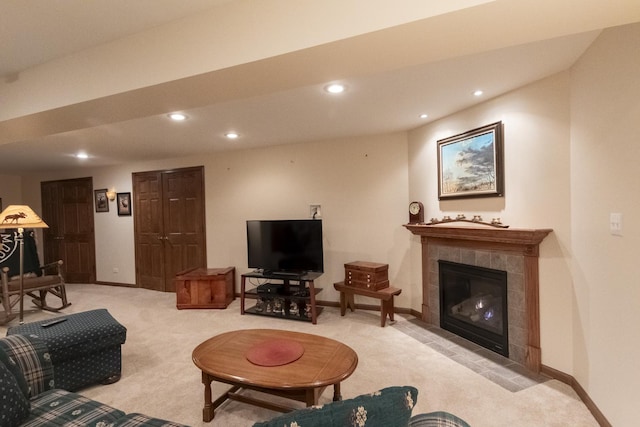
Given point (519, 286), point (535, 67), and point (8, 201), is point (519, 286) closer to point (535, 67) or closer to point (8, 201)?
point (535, 67)

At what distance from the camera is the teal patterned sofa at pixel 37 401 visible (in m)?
1.39

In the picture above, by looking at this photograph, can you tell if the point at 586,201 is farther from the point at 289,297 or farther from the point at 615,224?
the point at 289,297

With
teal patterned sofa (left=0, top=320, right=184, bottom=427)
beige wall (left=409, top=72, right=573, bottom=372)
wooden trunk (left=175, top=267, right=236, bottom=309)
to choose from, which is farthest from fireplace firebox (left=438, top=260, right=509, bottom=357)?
wooden trunk (left=175, top=267, right=236, bottom=309)

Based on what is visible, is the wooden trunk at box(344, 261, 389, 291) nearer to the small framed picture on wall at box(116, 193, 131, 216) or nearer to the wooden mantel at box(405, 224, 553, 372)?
the wooden mantel at box(405, 224, 553, 372)

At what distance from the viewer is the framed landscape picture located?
2.84 metres

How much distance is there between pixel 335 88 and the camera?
2.53m

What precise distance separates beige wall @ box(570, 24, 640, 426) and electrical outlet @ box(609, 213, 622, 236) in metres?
0.03

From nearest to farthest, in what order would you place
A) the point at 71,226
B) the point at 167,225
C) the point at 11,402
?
the point at 11,402, the point at 167,225, the point at 71,226

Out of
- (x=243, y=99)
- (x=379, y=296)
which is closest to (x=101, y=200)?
(x=243, y=99)

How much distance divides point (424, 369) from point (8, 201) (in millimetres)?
8402

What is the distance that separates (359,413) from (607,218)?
206 cm

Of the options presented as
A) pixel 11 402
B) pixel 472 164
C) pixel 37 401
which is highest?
pixel 472 164

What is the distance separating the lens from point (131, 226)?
5.77 meters

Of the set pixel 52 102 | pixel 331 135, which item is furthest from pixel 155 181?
pixel 52 102
